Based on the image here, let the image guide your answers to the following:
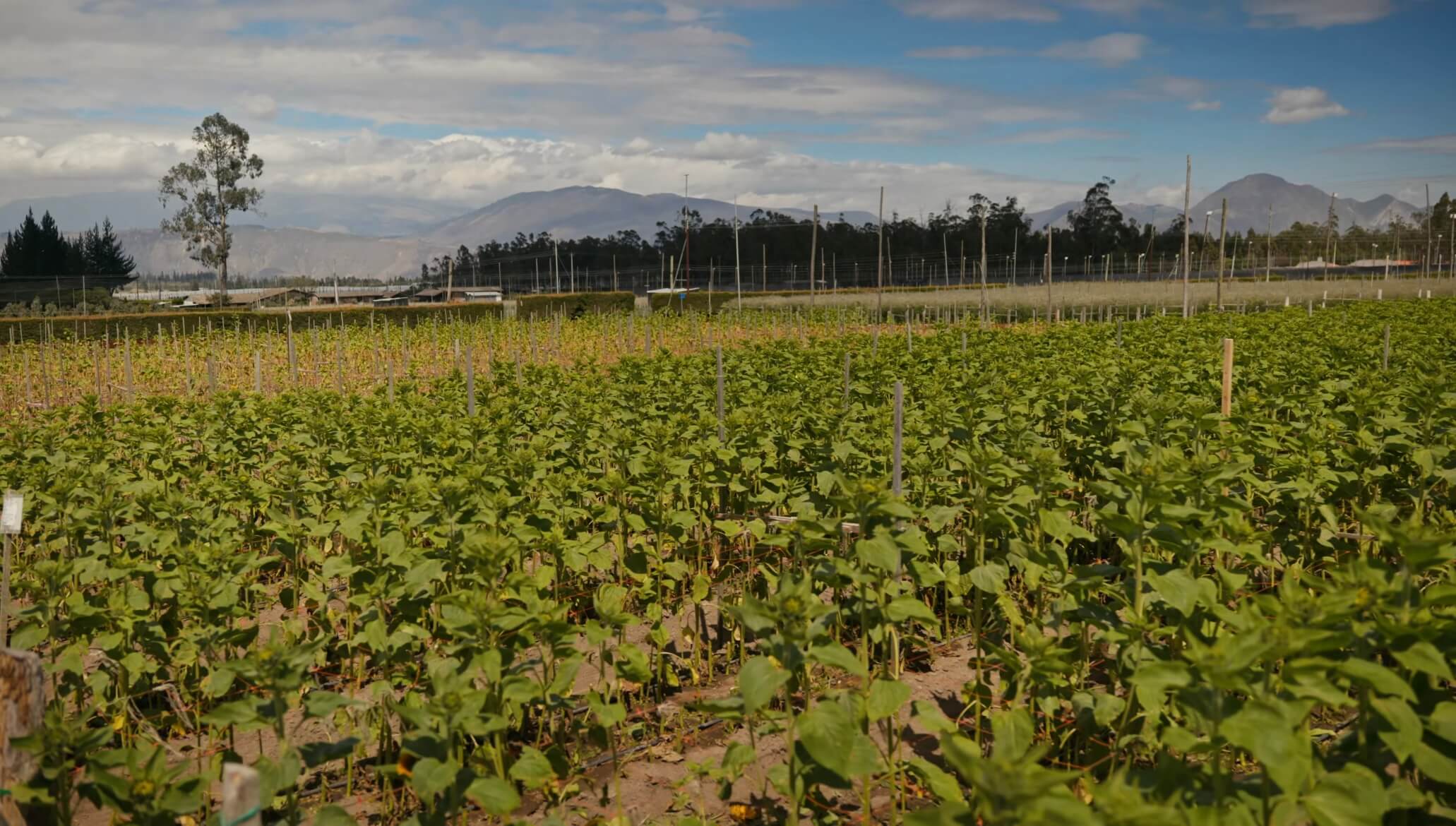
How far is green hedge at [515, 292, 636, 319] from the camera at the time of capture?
4138 centimetres

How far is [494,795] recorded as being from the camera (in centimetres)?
307

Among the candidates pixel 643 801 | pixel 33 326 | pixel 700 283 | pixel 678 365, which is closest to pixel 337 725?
pixel 643 801

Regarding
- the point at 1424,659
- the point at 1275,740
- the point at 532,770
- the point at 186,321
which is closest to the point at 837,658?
the point at 532,770

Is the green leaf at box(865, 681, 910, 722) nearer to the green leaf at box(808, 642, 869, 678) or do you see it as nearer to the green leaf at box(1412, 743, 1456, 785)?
the green leaf at box(808, 642, 869, 678)

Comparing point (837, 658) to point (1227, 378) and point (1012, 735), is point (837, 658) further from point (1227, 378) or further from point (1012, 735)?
point (1227, 378)

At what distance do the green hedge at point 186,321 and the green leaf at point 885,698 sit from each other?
86.4 ft

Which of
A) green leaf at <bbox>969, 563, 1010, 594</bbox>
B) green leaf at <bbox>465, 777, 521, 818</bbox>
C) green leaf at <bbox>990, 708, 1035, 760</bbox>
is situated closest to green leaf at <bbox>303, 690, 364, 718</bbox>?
green leaf at <bbox>465, 777, 521, 818</bbox>

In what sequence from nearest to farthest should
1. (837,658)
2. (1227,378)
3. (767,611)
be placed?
(837,658)
(767,611)
(1227,378)

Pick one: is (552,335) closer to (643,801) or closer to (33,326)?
(33,326)

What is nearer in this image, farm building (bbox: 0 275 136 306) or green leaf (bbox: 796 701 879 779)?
green leaf (bbox: 796 701 879 779)

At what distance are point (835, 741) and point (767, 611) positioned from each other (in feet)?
1.67

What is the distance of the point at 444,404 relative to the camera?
32.7 ft

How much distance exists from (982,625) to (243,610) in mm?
4077

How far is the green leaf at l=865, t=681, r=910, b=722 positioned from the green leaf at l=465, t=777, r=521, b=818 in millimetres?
1145
